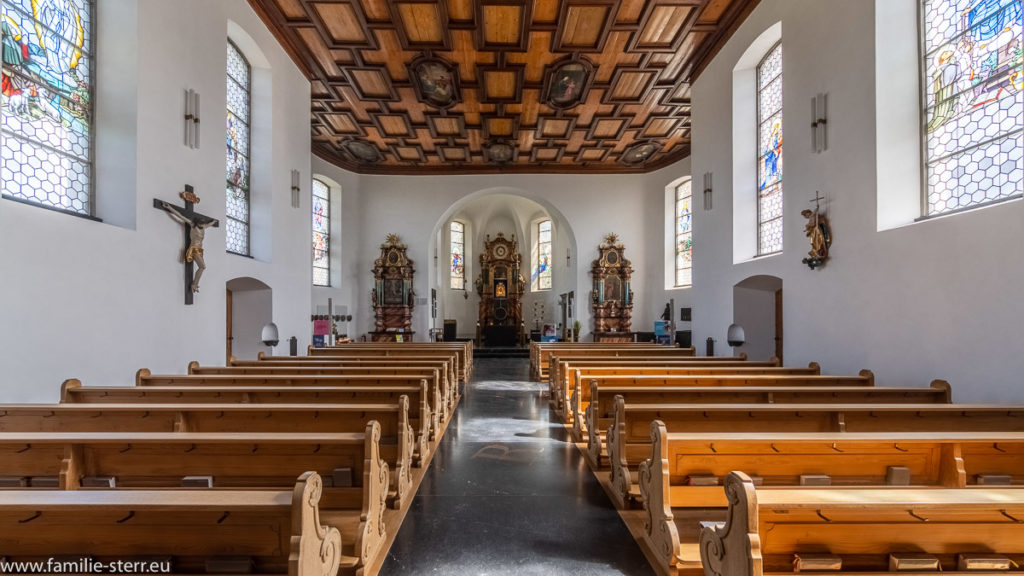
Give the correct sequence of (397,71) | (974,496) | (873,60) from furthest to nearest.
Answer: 1. (397,71)
2. (873,60)
3. (974,496)

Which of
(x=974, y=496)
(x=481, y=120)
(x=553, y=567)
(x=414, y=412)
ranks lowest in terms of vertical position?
(x=553, y=567)

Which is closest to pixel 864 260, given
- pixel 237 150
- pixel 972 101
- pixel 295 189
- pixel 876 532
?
pixel 972 101

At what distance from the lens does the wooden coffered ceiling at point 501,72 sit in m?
7.82

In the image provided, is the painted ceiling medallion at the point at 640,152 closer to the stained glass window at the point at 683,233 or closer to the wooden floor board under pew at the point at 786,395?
the stained glass window at the point at 683,233

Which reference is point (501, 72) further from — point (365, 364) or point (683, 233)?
point (683, 233)

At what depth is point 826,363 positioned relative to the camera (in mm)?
6055

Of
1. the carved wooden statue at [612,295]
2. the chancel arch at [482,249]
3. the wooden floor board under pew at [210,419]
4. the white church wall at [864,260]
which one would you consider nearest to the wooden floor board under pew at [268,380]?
the wooden floor board under pew at [210,419]

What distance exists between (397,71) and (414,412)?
24.1 feet

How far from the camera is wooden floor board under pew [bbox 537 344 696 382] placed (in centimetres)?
834

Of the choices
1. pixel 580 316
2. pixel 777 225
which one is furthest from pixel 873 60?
pixel 580 316

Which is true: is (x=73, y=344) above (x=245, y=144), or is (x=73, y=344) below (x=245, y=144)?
below

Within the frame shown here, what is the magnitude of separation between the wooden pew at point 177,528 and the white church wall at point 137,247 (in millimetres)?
3026

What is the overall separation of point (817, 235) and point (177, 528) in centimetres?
659

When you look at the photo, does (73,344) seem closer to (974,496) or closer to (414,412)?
(414,412)
